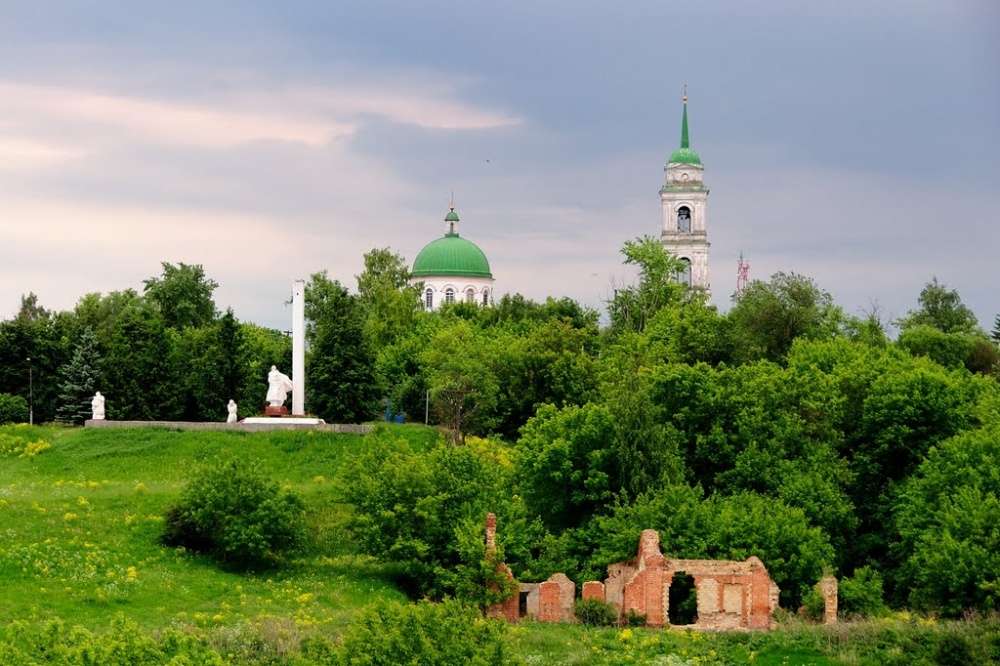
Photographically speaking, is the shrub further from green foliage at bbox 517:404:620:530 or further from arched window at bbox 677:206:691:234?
arched window at bbox 677:206:691:234

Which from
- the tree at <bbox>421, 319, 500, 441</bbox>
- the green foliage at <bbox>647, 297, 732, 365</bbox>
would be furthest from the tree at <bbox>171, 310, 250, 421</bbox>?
the green foliage at <bbox>647, 297, 732, 365</bbox>

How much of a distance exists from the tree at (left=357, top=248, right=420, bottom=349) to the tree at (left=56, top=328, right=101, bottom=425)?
12.7 m

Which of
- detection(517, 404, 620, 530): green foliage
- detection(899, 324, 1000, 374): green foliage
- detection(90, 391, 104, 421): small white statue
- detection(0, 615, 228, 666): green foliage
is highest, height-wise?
detection(899, 324, 1000, 374): green foliage

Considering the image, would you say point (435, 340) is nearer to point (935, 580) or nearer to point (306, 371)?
point (306, 371)

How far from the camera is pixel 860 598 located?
134 feet

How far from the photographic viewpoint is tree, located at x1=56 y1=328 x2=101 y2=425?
206 feet

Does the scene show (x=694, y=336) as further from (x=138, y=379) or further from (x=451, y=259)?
(x=451, y=259)

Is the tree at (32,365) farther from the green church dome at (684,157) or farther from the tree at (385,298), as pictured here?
the green church dome at (684,157)

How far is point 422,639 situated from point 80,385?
39.0 metres

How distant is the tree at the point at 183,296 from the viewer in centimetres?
8244

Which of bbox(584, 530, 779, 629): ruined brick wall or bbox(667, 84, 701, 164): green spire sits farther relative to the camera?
bbox(667, 84, 701, 164): green spire

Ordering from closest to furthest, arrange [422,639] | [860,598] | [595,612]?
[422,639], [595,612], [860,598]

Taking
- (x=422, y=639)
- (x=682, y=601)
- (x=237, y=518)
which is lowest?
(x=682, y=601)

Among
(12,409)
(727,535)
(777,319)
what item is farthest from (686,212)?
(727,535)
